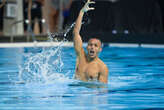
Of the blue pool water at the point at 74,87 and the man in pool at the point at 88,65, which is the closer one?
the blue pool water at the point at 74,87

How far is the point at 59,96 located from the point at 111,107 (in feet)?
3.99

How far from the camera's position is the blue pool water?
6574mm

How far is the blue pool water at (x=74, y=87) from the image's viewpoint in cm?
657

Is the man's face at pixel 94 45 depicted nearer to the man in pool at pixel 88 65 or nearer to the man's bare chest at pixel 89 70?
the man in pool at pixel 88 65

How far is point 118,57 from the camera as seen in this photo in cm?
1441

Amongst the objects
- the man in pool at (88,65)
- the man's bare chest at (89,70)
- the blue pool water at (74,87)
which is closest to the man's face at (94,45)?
the man in pool at (88,65)

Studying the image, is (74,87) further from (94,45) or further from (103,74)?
(94,45)

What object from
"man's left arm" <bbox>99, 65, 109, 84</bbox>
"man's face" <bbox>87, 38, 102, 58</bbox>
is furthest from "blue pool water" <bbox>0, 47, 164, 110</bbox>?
"man's face" <bbox>87, 38, 102, 58</bbox>

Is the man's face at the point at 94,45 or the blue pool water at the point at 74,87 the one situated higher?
the man's face at the point at 94,45

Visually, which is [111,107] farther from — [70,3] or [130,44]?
[70,3]

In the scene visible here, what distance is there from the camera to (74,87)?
8.15 m

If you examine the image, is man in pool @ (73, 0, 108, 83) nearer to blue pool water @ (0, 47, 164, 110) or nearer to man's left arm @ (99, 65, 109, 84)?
man's left arm @ (99, 65, 109, 84)

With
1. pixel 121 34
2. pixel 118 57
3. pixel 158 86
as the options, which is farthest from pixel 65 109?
pixel 121 34

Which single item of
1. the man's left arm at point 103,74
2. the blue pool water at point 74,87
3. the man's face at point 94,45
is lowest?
the blue pool water at point 74,87
